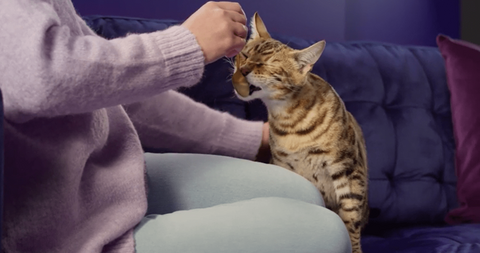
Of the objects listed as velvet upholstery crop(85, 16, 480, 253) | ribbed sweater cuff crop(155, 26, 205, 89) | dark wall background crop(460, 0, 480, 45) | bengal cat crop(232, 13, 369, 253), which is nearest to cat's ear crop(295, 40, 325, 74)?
bengal cat crop(232, 13, 369, 253)

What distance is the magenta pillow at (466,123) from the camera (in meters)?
1.51

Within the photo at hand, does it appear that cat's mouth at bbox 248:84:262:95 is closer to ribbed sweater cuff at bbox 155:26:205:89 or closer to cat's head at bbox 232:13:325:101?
cat's head at bbox 232:13:325:101

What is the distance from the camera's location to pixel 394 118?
1.59 metres

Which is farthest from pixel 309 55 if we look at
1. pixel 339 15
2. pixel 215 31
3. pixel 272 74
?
pixel 339 15

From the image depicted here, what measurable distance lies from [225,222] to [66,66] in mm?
301

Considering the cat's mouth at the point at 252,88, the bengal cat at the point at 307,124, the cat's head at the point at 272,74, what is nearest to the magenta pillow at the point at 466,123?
the bengal cat at the point at 307,124

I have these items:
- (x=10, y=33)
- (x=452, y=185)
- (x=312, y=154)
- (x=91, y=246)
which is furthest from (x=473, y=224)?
(x=10, y=33)

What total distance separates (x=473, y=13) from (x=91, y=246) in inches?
90.1

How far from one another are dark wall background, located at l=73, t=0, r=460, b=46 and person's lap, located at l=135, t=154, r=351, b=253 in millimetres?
890

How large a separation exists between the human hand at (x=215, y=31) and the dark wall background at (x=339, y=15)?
942 mm

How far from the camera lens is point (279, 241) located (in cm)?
67

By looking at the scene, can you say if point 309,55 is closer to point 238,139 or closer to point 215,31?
point 238,139

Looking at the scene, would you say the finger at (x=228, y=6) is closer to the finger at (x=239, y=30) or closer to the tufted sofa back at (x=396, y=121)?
the finger at (x=239, y=30)

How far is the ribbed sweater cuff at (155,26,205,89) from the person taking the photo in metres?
0.67
